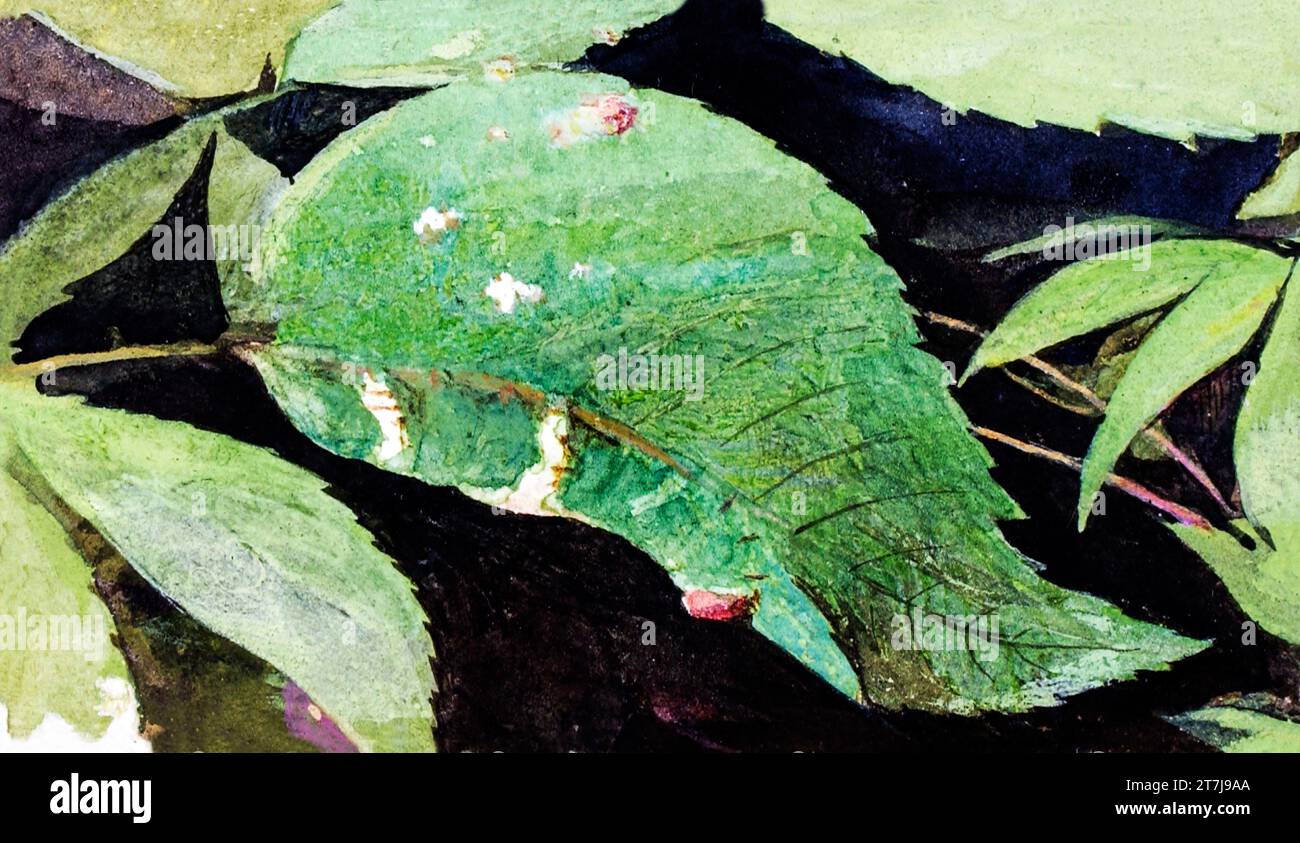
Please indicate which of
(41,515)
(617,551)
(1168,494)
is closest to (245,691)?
(41,515)

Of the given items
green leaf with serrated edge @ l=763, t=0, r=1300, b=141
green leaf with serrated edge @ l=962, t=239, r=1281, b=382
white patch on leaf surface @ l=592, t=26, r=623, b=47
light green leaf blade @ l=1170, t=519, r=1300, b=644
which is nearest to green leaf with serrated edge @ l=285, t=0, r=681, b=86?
white patch on leaf surface @ l=592, t=26, r=623, b=47

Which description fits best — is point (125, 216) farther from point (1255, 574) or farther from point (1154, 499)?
point (1255, 574)

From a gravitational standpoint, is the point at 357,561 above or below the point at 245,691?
above

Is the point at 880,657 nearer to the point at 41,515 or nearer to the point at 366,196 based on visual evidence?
the point at 366,196

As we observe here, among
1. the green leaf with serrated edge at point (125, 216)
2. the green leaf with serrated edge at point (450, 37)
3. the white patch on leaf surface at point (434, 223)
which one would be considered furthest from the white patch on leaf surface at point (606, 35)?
the green leaf with serrated edge at point (125, 216)

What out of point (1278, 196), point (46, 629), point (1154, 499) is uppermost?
point (1278, 196)

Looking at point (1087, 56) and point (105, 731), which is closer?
point (1087, 56)

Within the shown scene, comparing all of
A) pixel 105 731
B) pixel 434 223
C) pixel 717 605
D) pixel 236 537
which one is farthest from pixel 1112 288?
pixel 105 731
